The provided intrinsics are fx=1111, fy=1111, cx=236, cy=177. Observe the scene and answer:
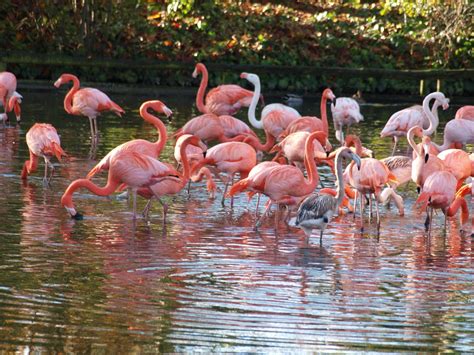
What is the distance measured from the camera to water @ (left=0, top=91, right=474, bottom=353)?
592 cm

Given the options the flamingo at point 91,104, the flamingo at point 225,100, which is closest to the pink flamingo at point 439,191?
the flamingo at point 225,100

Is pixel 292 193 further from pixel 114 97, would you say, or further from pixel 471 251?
pixel 114 97

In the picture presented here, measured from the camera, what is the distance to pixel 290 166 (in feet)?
31.1

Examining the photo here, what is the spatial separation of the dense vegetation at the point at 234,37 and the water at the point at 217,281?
11535 millimetres

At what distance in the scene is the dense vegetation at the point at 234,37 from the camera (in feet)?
72.8

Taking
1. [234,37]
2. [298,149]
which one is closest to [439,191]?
[298,149]

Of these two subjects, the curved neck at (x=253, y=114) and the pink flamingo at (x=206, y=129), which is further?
the curved neck at (x=253, y=114)

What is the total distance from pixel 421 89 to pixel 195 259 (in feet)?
48.6

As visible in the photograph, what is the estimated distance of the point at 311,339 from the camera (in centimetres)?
592

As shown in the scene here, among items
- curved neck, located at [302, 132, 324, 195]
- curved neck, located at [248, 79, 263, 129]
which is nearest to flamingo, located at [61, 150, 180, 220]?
curved neck, located at [302, 132, 324, 195]

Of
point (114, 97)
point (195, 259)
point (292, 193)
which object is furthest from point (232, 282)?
point (114, 97)

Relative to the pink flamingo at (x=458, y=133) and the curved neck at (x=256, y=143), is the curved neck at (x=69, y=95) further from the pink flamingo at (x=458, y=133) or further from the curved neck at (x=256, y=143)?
the pink flamingo at (x=458, y=133)

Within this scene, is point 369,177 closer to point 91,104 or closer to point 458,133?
point 458,133

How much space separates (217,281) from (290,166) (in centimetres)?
241
